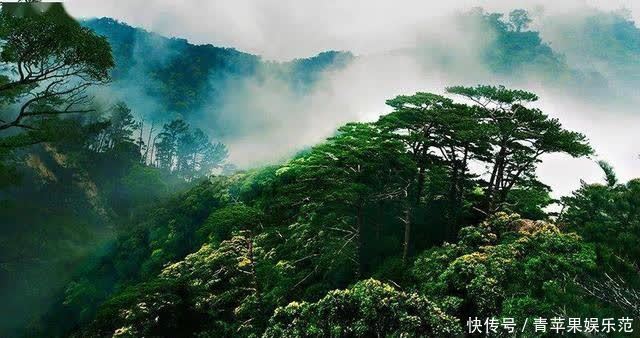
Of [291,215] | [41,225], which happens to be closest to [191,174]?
[41,225]

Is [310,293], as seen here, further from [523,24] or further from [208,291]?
[523,24]

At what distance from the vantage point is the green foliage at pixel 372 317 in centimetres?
1064

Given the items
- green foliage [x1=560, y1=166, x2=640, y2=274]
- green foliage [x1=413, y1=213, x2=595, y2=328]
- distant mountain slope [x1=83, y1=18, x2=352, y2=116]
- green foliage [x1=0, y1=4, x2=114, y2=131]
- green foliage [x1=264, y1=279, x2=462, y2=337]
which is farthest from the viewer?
distant mountain slope [x1=83, y1=18, x2=352, y2=116]

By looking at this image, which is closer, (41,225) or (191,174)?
(41,225)

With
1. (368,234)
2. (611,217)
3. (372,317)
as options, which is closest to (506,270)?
(611,217)

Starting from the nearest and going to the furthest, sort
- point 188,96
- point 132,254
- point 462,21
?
point 132,254 → point 188,96 → point 462,21

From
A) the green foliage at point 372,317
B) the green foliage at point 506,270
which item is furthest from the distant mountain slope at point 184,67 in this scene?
the green foliage at point 372,317

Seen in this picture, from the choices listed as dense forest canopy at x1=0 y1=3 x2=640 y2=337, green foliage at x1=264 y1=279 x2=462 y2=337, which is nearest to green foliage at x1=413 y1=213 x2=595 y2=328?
dense forest canopy at x1=0 y1=3 x2=640 y2=337

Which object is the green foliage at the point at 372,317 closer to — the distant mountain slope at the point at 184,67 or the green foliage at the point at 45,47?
the green foliage at the point at 45,47

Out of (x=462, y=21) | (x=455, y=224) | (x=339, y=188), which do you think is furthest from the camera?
(x=462, y=21)

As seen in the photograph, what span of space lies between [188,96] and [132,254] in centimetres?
9187

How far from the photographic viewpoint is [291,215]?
79.7 feet

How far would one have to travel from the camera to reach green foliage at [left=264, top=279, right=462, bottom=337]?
34.9ft

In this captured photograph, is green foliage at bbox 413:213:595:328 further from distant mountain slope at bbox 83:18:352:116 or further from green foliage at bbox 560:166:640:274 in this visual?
distant mountain slope at bbox 83:18:352:116
